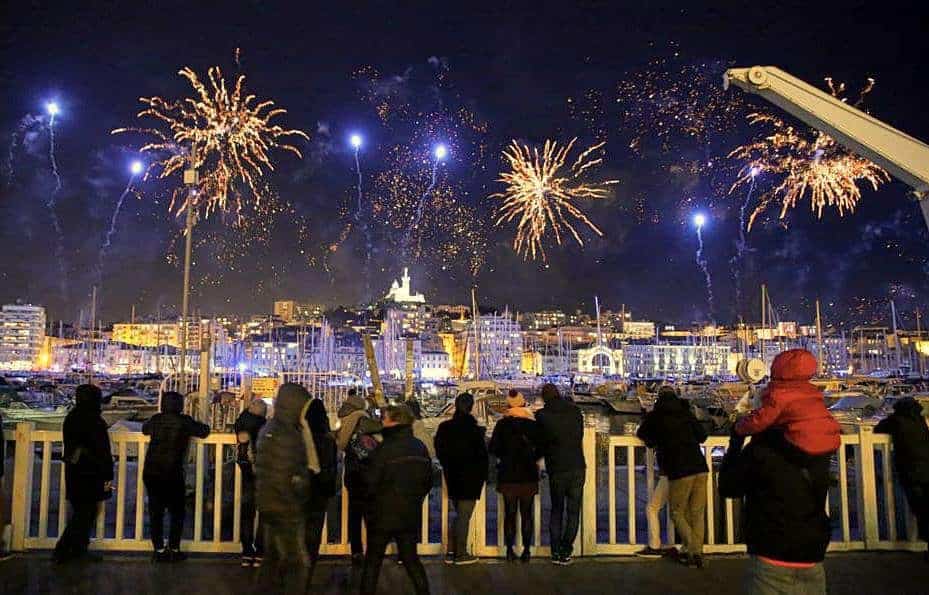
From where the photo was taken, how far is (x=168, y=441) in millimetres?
6668

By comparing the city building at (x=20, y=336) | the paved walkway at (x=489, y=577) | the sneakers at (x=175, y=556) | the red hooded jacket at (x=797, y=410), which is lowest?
the paved walkway at (x=489, y=577)

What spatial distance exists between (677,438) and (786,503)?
9.80 feet

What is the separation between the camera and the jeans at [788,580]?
3.63 m

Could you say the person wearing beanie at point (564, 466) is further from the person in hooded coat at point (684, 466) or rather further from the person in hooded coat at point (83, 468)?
the person in hooded coat at point (83, 468)

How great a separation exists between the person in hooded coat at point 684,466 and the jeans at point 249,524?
12.4 ft

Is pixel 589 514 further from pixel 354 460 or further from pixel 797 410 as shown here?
pixel 797 410

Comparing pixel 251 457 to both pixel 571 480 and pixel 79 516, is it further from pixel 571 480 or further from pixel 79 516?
pixel 571 480

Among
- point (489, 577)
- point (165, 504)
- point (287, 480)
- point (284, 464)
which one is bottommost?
point (489, 577)

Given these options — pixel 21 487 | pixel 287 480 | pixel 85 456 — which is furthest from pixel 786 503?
pixel 21 487

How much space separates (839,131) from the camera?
9.11 m

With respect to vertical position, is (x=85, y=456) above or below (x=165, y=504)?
above

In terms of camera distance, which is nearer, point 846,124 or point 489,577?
point 489,577

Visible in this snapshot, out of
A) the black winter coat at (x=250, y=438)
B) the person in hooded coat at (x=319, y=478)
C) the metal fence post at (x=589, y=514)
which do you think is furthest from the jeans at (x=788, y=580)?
the black winter coat at (x=250, y=438)

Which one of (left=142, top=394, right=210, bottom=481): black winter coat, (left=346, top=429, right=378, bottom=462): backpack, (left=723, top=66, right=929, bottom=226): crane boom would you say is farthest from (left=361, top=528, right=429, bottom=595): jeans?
(left=723, top=66, right=929, bottom=226): crane boom
